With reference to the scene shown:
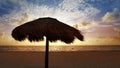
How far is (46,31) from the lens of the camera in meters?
6.89

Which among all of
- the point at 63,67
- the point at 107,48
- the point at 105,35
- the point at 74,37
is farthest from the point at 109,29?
the point at 74,37

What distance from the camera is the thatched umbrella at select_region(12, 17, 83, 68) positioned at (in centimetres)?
690

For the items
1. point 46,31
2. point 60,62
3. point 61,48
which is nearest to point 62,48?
point 61,48

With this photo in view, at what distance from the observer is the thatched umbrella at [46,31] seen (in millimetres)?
6898

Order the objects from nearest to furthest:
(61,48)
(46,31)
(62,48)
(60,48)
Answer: (46,31), (60,48), (61,48), (62,48)

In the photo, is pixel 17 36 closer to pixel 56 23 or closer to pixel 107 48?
pixel 56 23

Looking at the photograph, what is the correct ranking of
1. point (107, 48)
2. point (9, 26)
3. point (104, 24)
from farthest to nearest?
point (107, 48) → point (104, 24) → point (9, 26)

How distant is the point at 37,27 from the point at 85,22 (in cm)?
2042

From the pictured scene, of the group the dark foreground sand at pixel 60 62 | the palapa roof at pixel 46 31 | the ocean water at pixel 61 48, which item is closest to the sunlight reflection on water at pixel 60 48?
the ocean water at pixel 61 48

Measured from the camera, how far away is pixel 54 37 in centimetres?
702

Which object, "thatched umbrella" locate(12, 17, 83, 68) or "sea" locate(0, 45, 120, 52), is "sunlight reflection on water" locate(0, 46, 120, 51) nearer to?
"sea" locate(0, 45, 120, 52)

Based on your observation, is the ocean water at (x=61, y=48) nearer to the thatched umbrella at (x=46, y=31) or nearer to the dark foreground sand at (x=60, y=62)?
the dark foreground sand at (x=60, y=62)

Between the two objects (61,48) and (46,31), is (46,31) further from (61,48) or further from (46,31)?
(61,48)

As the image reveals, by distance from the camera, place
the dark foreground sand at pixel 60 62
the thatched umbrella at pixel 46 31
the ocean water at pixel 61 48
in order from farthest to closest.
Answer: the ocean water at pixel 61 48
the dark foreground sand at pixel 60 62
the thatched umbrella at pixel 46 31
